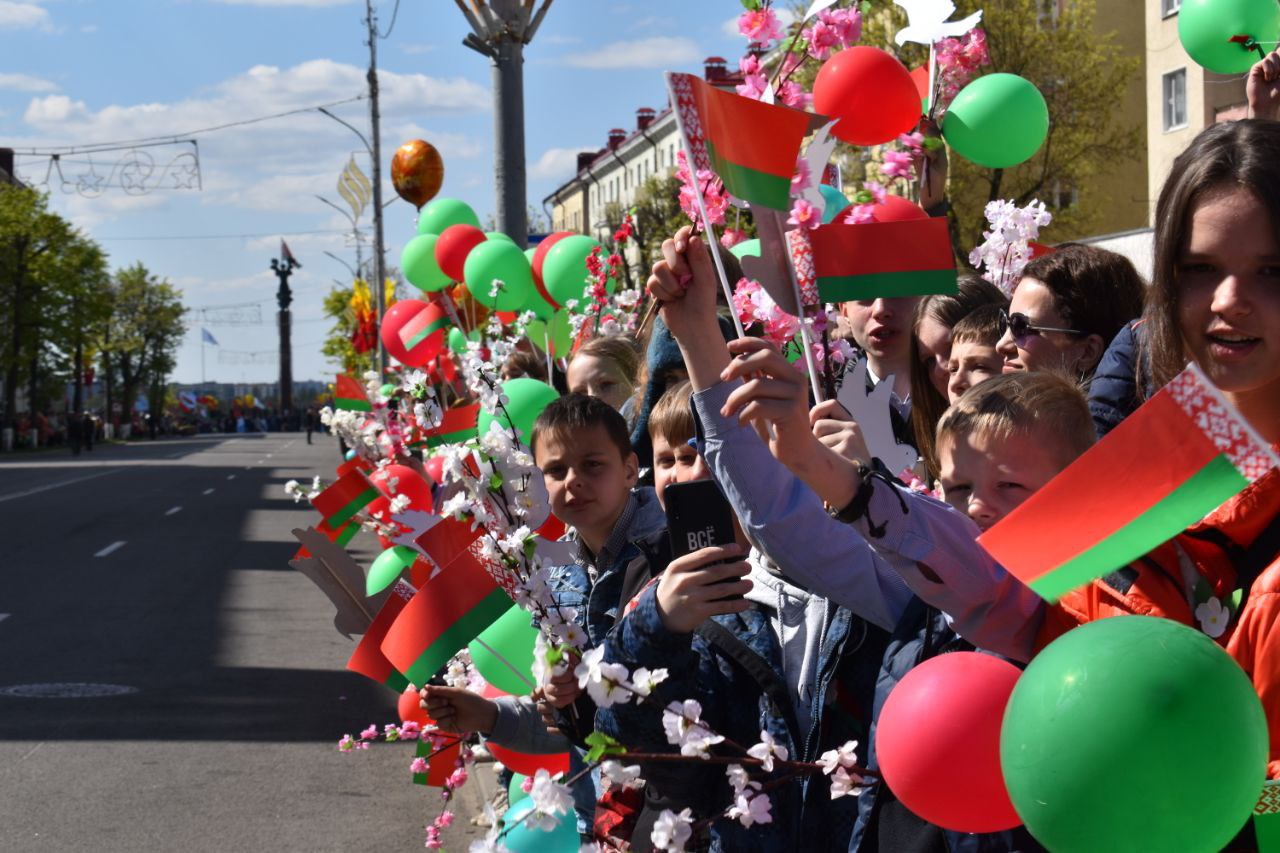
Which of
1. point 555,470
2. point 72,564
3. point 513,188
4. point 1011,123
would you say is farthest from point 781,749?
point 72,564

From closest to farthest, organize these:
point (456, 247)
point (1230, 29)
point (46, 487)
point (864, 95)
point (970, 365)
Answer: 1. point (864, 95)
2. point (970, 365)
3. point (1230, 29)
4. point (456, 247)
5. point (46, 487)

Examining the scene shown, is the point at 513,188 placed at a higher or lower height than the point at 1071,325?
higher

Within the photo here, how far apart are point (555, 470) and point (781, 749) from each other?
1.49 metres

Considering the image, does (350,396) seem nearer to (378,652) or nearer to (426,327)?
(426,327)

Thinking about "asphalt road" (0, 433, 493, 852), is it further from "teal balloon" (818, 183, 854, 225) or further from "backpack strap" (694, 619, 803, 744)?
"backpack strap" (694, 619, 803, 744)

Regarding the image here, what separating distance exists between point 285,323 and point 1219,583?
124659mm

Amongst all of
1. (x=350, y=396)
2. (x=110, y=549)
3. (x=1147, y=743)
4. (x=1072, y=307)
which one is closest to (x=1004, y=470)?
(x=1147, y=743)

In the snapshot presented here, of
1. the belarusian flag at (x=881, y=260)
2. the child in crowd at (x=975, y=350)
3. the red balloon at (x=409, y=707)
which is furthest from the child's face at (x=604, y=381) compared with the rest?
the belarusian flag at (x=881, y=260)

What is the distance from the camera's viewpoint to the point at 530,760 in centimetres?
361

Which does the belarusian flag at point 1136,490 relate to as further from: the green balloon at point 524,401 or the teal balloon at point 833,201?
the green balloon at point 524,401

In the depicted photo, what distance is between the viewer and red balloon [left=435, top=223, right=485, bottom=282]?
9242 mm

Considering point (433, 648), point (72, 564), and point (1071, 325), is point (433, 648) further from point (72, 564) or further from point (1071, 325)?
point (72, 564)

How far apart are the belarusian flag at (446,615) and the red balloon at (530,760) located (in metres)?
0.76

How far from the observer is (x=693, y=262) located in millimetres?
2305
